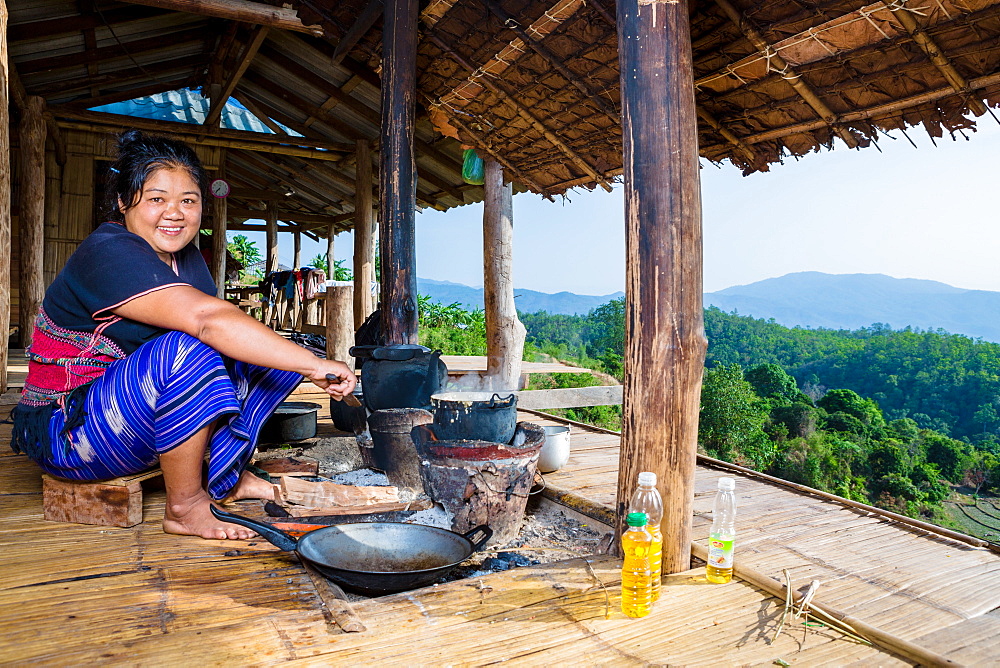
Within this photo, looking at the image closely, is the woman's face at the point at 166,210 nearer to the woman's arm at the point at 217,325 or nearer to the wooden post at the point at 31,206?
the woman's arm at the point at 217,325

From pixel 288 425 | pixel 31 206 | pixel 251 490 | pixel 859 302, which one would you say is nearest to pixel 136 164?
pixel 251 490

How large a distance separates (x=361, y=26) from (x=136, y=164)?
3.50 metres

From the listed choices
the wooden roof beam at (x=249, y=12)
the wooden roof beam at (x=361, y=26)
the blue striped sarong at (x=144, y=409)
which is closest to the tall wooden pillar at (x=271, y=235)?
the wooden roof beam at (x=249, y=12)

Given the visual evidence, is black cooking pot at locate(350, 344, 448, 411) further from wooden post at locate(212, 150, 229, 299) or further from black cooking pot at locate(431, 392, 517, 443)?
wooden post at locate(212, 150, 229, 299)

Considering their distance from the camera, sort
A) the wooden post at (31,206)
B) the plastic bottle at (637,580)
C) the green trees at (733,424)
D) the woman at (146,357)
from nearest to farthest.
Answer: the plastic bottle at (637,580) → the woman at (146,357) → the wooden post at (31,206) → the green trees at (733,424)

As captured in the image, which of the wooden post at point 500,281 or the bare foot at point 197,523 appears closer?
the bare foot at point 197,523

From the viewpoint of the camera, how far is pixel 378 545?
1.98 meters

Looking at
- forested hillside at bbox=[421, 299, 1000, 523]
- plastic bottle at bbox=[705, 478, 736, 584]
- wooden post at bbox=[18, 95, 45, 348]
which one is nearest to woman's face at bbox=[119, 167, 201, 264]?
plastic bottle at bbox=[705, 478, 736, 584]

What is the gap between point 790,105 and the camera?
2973mm

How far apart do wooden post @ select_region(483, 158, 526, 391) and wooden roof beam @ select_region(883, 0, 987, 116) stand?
3.26 metres

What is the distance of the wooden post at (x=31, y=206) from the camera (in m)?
6.20

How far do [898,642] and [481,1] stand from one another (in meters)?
3.72

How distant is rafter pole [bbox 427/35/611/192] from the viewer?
4.23m

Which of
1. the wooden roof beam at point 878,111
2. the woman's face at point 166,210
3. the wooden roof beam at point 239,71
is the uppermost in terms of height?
the wooden roof beam at point 239,71
